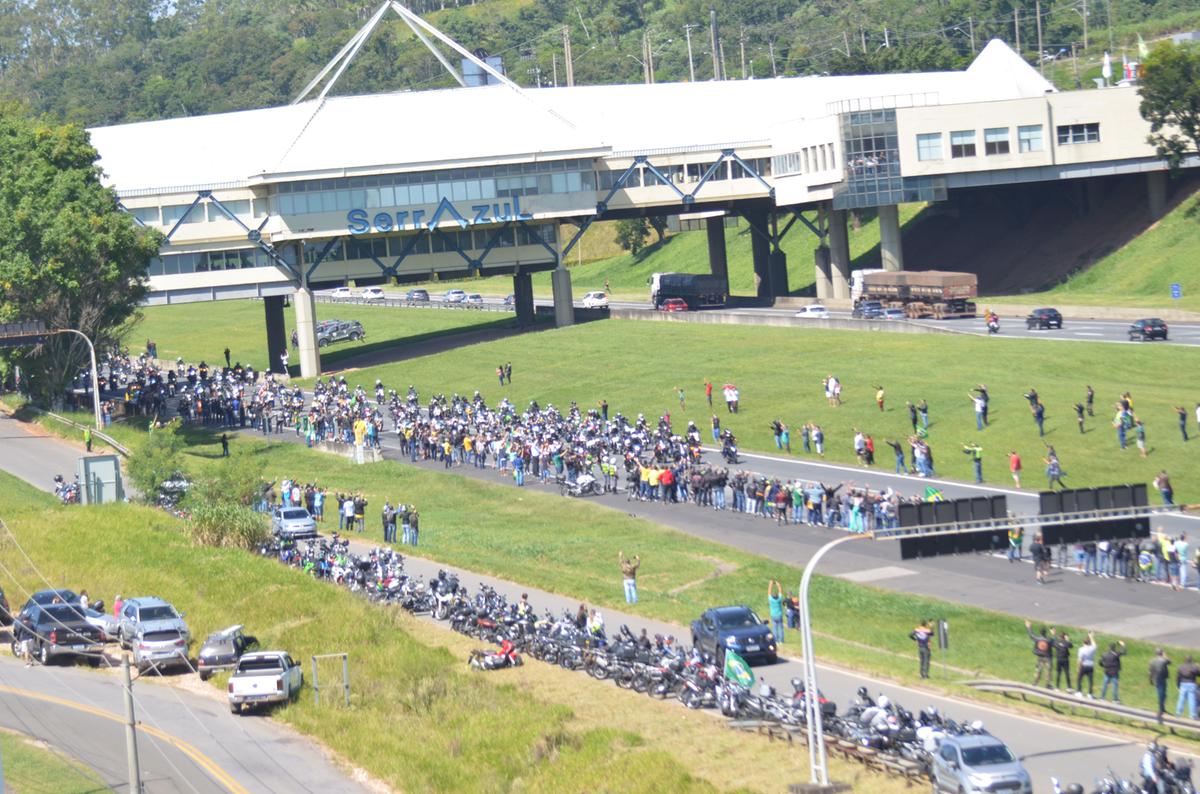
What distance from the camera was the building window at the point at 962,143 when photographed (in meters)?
90.1

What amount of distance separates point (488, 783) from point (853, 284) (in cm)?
6607

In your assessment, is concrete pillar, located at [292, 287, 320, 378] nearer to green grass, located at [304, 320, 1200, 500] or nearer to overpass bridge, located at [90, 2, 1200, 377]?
overpass bridge, located at [90, 2, 1200, 377]

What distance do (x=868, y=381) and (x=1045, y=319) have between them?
487 inches

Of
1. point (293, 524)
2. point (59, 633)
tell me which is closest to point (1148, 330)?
point (293, 524)

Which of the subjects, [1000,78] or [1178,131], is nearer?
[1178,131]

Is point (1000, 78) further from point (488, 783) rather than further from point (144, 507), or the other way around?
point (488, 783)

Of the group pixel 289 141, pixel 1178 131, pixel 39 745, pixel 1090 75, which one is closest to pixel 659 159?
pixel 289 141

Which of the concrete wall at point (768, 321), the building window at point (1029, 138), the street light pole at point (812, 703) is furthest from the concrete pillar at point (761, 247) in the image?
the street light pole at point (812, 703)

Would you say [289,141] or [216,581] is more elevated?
[289,141]

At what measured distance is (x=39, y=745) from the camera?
31.1 metres

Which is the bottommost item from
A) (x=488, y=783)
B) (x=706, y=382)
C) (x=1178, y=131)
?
(x=488, y=783)

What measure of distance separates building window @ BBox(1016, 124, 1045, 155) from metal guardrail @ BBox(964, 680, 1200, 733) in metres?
62.7

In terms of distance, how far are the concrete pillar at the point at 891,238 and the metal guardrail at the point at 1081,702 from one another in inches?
2440

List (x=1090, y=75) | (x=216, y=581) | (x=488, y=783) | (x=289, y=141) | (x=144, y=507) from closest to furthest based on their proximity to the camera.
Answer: (x=488, y=783) < (x=216, y=581) < (x=144, y=507) < (x=289, y=141) < (x=1090, y=75)
